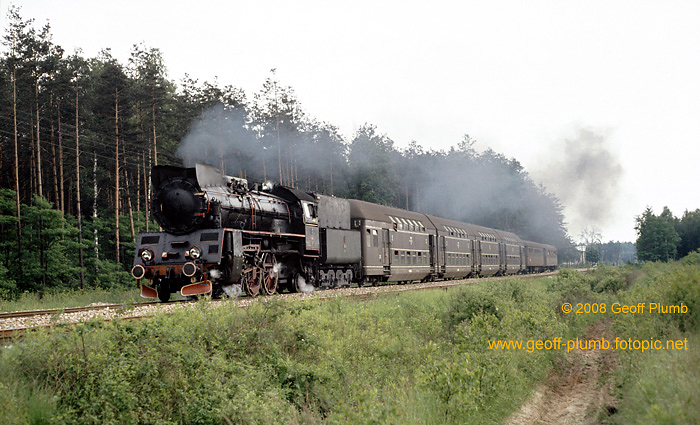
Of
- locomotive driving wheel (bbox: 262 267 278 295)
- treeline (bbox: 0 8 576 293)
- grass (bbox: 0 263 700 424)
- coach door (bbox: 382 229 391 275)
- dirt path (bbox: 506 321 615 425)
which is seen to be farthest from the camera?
treeline (bbox: 0 8 576 293)

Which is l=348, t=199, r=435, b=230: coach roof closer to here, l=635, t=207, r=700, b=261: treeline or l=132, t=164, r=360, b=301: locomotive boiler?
l=132, t=164, r=360, b=301: locomotive boiler

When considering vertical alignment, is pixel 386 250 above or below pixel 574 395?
above

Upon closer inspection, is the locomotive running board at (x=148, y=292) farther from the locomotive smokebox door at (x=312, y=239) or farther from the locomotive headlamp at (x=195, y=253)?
the locomotive smokebox door at (x=312, y=239)

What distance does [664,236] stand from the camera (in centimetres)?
6122

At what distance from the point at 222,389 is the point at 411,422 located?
2.92 meters

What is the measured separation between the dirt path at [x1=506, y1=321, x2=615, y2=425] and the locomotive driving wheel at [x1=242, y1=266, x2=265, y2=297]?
1031 cm

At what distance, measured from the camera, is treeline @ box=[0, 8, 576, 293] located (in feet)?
109

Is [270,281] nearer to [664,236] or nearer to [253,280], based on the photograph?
[253,280]

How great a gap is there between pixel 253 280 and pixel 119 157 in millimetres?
26894

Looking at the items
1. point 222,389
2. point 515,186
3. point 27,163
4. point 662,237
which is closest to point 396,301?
point 222,389

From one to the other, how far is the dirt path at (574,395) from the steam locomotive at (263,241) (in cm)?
984

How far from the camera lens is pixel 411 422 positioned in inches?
303

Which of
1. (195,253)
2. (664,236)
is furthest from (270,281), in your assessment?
(664,236)

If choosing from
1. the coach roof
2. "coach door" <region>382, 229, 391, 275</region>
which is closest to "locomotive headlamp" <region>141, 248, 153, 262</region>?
the coach roof
